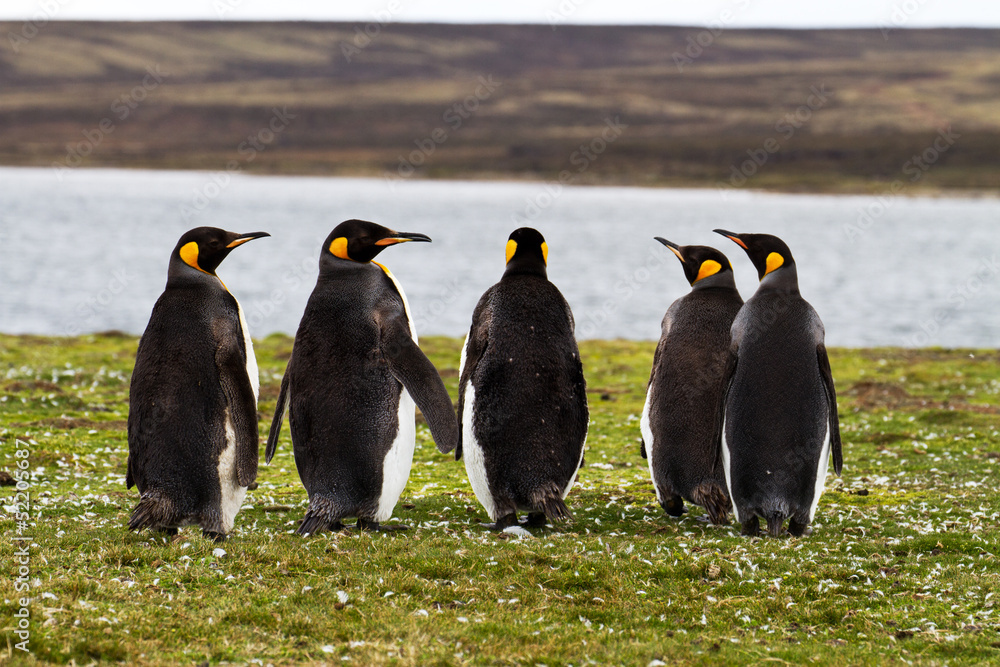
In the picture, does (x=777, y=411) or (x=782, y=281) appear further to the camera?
(x=782, y=281)

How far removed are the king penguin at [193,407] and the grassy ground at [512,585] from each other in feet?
1.27

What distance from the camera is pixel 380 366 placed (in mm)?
8164

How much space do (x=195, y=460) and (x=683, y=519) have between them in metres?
4.13

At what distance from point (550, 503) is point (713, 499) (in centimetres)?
158

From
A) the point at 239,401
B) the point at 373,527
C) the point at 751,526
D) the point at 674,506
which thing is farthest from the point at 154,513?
the point at 751,526

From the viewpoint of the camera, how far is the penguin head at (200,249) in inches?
314

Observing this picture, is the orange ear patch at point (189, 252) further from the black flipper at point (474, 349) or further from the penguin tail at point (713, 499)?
the penguin tail at point (713, 499)

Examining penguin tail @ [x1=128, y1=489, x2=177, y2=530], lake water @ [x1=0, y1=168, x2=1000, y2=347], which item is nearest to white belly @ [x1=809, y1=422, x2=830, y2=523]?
penguin tail @ [x1=128, y1=489, x2=177, y2=530]

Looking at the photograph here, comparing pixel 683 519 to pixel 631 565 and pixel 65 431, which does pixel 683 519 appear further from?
pixel 65 431

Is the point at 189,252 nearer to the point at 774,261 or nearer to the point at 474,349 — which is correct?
the point at 474,349

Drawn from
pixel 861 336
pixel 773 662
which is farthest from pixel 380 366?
pixel 861 336

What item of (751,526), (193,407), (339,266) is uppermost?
(339,266)

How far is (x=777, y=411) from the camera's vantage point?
27.6 ft

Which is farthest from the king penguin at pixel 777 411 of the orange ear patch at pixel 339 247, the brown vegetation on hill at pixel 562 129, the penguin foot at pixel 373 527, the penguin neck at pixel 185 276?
the brown vegetation on hill at pixel 562 129
